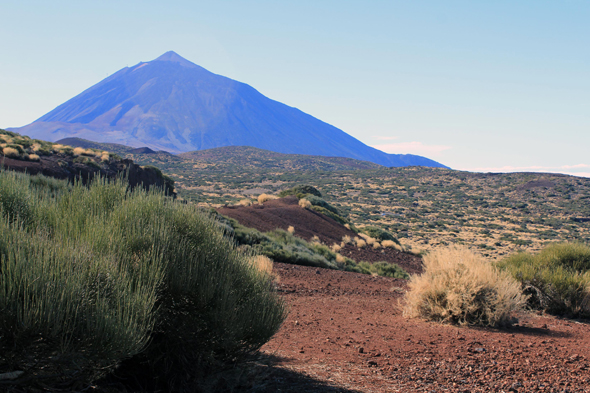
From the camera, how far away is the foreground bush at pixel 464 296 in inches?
277

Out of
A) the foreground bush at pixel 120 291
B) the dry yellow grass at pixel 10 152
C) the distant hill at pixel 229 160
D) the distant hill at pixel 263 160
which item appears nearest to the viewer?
the foreground bush at pixel 120 291

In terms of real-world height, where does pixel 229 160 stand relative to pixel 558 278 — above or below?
above

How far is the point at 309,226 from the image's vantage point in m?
23.7

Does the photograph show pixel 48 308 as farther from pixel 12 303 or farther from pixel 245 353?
pixel 245 353

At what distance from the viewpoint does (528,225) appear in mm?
42875

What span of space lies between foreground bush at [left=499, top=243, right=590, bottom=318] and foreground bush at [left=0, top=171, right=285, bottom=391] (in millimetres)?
6897

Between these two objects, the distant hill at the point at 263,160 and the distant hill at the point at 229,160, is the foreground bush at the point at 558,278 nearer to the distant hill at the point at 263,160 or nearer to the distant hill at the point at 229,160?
the distant hill at the point at 229,160

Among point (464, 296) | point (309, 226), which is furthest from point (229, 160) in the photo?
point (464, 296)

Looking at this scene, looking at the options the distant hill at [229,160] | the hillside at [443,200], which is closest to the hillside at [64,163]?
the hillside at [443,200]

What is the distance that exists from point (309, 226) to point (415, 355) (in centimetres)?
1823

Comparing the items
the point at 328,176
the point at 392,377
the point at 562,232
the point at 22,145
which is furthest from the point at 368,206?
the point at 392,377

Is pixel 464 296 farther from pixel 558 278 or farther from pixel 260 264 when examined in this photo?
A: pixel 260 264

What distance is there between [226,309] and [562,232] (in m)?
43.0

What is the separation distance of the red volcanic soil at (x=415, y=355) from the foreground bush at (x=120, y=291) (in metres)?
0.82
